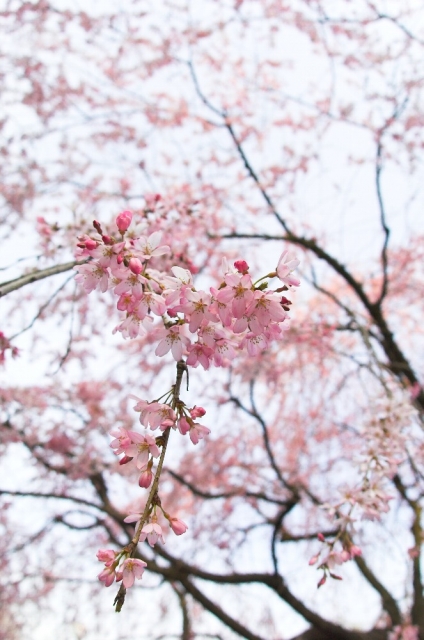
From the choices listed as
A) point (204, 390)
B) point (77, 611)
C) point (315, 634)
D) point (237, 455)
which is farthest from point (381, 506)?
point (77, 611)

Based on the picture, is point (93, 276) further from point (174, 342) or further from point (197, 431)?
point (197, 431)

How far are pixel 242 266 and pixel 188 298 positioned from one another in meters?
0.18

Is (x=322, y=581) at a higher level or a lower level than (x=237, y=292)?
lower

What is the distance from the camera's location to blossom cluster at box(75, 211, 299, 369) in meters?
1.36

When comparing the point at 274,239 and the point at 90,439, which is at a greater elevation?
the point at 274,239

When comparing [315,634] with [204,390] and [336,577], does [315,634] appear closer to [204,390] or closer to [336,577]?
[204,390]

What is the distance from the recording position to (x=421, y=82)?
6.73 meters

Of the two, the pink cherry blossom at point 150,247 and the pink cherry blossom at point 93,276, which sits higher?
the pink cherry blossom at point 150,247

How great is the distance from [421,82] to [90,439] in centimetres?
681

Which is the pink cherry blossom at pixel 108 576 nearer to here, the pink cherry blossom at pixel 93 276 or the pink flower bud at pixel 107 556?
the pink flower bud at pixel 107 556

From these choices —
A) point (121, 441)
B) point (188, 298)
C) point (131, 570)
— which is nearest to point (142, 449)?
point (121, 441)

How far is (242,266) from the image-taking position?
1.33m

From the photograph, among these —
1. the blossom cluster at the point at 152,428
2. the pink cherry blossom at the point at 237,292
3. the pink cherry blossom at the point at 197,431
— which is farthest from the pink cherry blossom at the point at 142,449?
the pink cherry blossom at the point at 237,292

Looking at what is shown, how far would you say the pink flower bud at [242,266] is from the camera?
133cm
